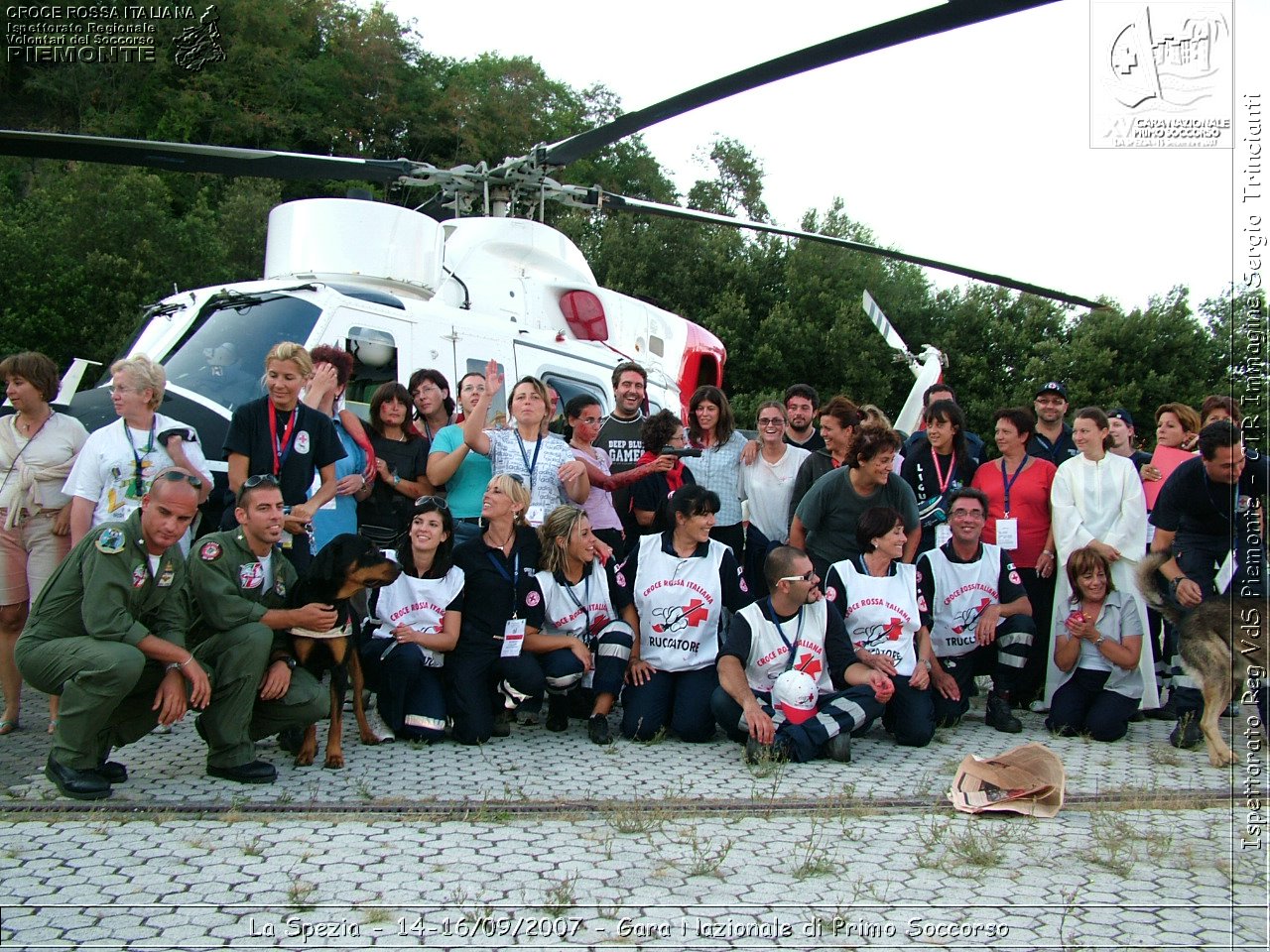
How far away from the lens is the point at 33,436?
6113 millimetres

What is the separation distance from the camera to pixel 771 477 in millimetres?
7234

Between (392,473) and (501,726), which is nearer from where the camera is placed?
(501,726)

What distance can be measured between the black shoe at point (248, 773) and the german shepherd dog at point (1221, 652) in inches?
182

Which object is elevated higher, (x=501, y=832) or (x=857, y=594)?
(x=857, y=594)

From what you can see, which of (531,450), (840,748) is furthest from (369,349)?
(840,748)

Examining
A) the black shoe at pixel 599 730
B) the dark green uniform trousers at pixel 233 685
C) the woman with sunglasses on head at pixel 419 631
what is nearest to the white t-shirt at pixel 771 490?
the black shoe at pixel 599 730

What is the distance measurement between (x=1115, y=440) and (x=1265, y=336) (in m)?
2.90

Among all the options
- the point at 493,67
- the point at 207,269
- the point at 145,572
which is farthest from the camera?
the point at 493,67

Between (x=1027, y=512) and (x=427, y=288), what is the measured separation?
5.03 meters

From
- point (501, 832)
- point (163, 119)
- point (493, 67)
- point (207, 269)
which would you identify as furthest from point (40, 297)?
point (493, 67)

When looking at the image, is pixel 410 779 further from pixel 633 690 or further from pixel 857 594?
pixel 857 594

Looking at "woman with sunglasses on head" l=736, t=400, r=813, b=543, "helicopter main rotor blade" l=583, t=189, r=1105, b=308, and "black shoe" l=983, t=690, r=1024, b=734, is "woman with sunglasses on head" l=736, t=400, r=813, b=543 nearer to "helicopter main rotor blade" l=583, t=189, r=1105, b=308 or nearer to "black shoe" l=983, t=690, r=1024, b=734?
"black shoe" l=983, t=690, r=1024, b=734

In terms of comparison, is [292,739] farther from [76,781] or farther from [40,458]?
[40,458]

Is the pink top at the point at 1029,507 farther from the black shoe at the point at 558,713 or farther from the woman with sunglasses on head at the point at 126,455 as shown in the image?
the woman with sunglasses on head at the point at 126,455
